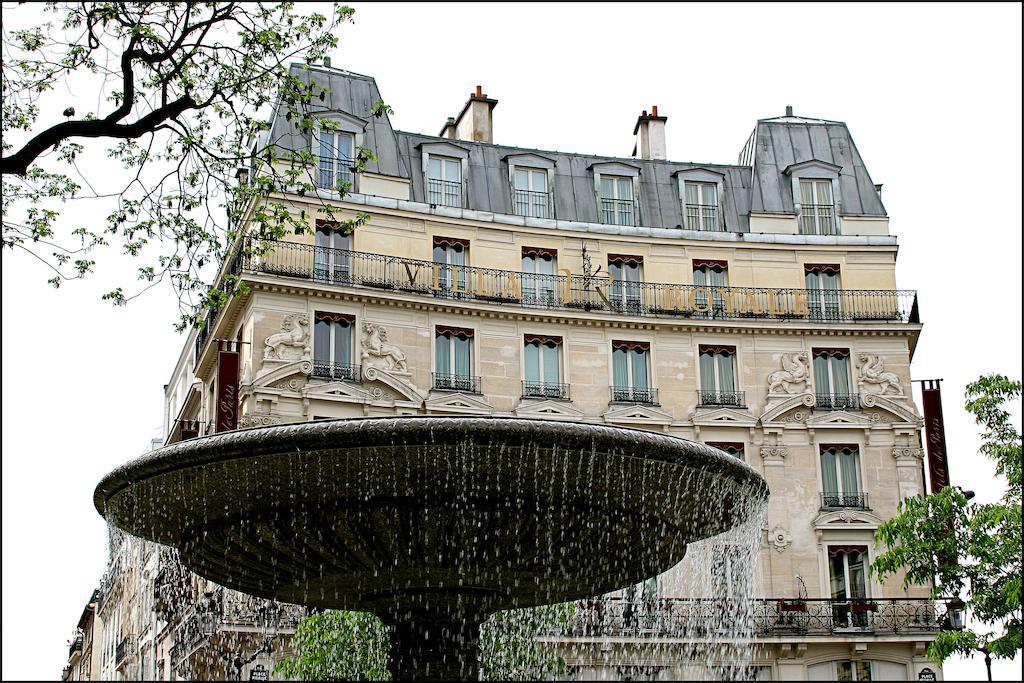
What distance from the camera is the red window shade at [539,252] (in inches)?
1453

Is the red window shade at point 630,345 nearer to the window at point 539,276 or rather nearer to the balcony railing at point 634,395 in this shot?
the balcony railing at point 634,395

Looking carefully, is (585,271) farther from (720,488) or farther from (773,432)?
(720,488)

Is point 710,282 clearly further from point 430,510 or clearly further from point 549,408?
point 430,510

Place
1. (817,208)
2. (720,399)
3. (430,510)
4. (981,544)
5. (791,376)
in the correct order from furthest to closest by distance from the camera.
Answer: (817,208) → (791,376) → (720,399) → (981,544) → (430,510)

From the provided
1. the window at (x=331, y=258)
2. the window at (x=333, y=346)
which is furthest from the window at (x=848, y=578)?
the window at (x=331, y=258)

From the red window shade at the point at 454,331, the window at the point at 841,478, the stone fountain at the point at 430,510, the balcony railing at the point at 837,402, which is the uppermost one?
the red window shade at the point at 454,331

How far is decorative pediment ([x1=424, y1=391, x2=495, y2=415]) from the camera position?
34000 millimetres

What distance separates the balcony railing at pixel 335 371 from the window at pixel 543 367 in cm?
464

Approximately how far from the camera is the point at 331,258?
114ft

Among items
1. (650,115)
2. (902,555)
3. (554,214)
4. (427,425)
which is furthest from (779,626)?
(427,425)

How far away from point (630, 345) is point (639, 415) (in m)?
2.19

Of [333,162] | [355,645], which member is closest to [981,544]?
[355,645]

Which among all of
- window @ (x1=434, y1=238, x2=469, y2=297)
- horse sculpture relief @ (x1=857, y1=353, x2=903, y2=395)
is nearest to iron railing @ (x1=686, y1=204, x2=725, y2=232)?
horse sculpture relief @ (x1=857, y1=353, x2=903, y2=395)

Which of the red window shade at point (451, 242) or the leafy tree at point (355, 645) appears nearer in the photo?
the leafy tree at point (355, 645)
